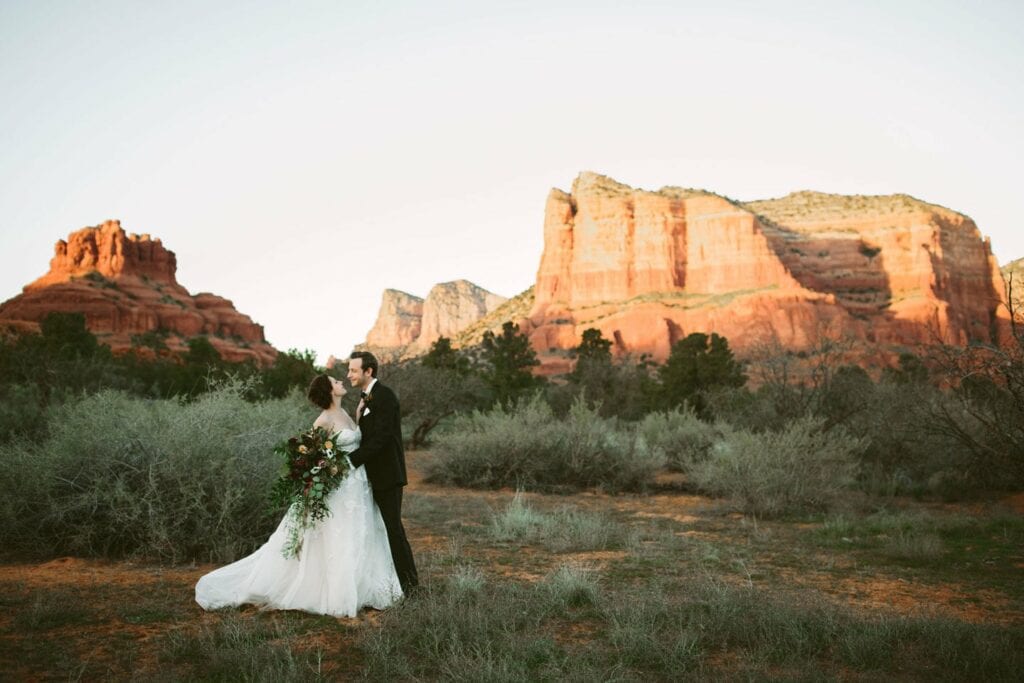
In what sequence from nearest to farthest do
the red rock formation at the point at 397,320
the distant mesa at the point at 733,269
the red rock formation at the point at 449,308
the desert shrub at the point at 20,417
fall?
the desert shrub at the point at 20,417 → the distant mesa at the point at 733,269 → the red rock formation at the point at 449,308 → the red rock formation at the point at 397,320

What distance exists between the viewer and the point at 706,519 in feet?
36.8

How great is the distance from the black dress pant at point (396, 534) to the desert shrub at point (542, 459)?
8068mm

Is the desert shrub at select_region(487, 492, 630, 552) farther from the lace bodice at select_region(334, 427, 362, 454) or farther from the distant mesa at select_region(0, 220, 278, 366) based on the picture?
the distant mesa at select_region(0, 220, 278, 366)

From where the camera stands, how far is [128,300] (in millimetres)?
84312

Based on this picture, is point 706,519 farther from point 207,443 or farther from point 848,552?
point 207,443

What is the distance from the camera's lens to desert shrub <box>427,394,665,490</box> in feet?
47.0

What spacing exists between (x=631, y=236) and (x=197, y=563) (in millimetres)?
93280

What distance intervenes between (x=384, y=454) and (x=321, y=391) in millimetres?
822

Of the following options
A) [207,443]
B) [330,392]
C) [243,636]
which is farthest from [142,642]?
[207,443]

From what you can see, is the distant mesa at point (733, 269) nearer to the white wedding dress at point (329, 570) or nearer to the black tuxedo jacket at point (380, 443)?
the black tuxedo jacket at point (380, 443)

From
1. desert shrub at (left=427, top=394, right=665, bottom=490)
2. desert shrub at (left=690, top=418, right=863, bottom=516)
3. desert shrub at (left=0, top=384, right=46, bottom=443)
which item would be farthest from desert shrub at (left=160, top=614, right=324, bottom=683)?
desert shrub at (left=427, top=394, right=665, bottom=490)

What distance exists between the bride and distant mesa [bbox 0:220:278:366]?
2918 inches

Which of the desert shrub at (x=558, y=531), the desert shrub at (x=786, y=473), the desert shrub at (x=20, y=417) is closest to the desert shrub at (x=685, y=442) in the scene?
the desert shrub at (x=786, y=473)

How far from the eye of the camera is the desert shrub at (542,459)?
14.3 meters
